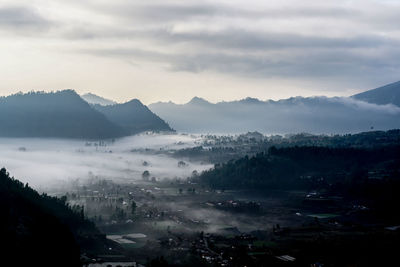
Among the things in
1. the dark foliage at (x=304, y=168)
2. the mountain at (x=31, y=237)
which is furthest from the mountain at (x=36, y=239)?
the dark foliage at (x=304, y=168)

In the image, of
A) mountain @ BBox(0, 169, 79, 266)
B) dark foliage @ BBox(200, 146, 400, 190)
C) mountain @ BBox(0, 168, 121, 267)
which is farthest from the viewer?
dark foliage @ BBox(200, 146, 400, 190)

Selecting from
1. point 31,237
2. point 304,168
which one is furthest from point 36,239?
point 304,168

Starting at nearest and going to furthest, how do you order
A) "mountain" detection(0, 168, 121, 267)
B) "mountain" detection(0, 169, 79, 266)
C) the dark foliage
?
"mountain" detection(0, 169, 79, 266), "mountain" detection(0, 168, 121, 267), the dark foliage

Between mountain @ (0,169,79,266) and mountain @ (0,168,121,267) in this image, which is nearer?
mountain @ (0,169,79,266)

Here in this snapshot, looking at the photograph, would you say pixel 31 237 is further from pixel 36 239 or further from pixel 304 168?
pixel 304 168

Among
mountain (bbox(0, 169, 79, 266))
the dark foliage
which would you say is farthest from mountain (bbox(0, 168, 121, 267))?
the dark foliage

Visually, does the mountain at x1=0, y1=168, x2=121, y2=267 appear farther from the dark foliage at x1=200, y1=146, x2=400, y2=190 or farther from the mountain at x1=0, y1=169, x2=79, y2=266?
the dark foliage at x1=200, y1=146, x2=400, y2=190

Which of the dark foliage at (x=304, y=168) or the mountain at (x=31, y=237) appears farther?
the dark foliage at (x=304, y=168)

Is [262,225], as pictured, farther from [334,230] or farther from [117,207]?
[117,207]

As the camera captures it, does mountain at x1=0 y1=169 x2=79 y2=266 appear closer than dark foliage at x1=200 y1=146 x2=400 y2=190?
Yes

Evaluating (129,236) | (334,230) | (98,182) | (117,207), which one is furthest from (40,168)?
(334,230)

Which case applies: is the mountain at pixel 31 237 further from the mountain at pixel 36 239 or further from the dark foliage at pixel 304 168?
the dark foliage at pixel 304 168

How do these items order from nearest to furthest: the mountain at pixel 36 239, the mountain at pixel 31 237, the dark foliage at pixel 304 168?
the mountain at pixel 31 237 → the mountain at pixel 36 239 → the dark foliage at pixel 304 168
